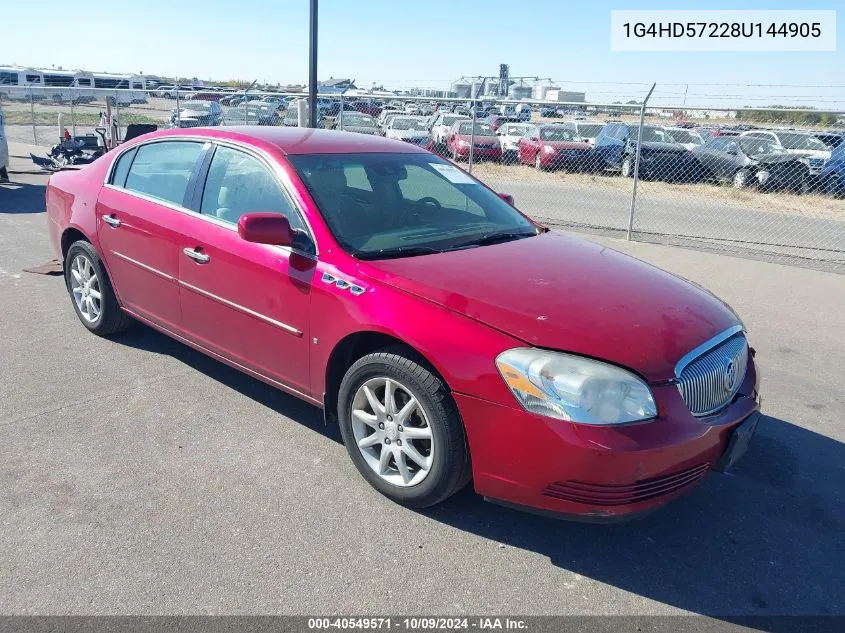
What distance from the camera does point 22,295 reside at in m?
6.40

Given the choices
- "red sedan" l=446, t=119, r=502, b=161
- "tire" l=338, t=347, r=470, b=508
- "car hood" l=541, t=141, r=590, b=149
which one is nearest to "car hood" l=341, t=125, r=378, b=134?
"red sedan" l=446, t=119, r=502, b=161

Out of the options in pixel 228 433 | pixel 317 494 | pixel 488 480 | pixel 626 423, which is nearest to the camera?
pixel 626 423

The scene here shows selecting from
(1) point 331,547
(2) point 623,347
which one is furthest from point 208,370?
(2) point 623,347

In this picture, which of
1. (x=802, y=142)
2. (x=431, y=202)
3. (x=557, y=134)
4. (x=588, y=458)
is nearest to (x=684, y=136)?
(x=802, y=142)

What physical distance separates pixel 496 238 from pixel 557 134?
14.9m

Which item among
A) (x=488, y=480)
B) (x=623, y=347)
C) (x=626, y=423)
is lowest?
(x=488, y=480)

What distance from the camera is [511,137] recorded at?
810 inches

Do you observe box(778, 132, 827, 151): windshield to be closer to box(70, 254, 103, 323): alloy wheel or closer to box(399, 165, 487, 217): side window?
box(399, 165, 487, 217): side window

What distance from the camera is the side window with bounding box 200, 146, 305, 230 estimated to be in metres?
3.88

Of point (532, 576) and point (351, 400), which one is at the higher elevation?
point (351, 400)

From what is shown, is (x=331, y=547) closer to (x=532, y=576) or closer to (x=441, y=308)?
(x=532, y=576)

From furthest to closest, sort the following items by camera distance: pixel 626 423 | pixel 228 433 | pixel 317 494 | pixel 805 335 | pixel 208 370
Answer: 1. pixel 805 335
2. pixel 208 370
3. pixel 228 433
4. pixel 317 494
5. pixel 626 423

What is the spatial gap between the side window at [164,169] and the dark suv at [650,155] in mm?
12615

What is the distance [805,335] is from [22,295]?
22.6 feet
